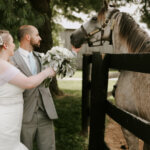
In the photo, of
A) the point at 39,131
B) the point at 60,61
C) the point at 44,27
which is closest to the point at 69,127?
the point at 39,131

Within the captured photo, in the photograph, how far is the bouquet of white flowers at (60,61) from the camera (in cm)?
229

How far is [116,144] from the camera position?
163 inches

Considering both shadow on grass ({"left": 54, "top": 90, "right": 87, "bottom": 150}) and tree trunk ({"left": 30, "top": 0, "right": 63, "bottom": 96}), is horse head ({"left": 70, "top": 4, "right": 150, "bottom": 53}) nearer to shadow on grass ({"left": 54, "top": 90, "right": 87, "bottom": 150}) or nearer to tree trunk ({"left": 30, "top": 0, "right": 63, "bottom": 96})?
shadow on grass ({"left": 54, "top": 90, "right": 87, "bottom": 150})

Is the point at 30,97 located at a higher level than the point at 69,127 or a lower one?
higher

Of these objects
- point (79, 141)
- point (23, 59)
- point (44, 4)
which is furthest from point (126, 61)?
point (44, 4)

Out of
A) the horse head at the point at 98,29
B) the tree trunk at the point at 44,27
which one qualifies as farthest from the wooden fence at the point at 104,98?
the tree trunk at the point at 44,27

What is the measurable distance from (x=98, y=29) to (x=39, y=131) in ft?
6.62

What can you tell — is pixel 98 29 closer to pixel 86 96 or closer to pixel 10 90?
pixel 86 96

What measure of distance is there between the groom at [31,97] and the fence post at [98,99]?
0.53 meters

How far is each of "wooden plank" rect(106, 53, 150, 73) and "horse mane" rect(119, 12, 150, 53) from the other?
0.57 meters

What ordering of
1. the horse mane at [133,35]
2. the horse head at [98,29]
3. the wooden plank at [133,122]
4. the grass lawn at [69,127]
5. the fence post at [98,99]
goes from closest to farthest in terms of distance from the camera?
the wooden plank at [133,122] < the fence post at [98,99] < the horse mane at [133,35] < the horse head at [98,29] < the grass lawn at [69,127]

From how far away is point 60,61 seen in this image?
7.52 feet

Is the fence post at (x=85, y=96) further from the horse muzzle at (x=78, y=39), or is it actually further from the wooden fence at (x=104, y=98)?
the wooden fence at (x=104, y=98)

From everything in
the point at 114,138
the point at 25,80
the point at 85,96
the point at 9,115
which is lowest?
the point at 114,138
